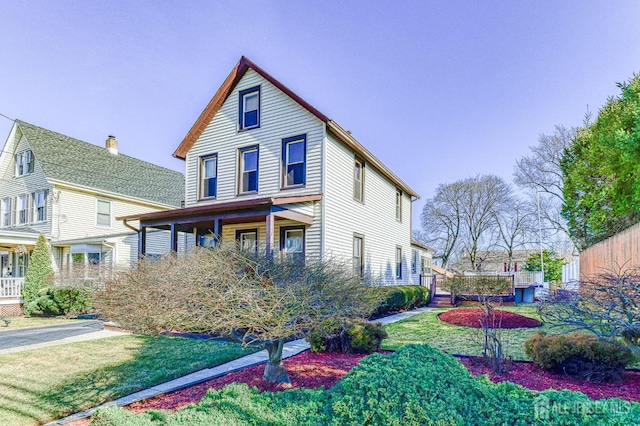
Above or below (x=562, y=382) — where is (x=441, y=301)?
below

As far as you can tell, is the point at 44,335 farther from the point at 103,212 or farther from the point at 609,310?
the point at 609,310

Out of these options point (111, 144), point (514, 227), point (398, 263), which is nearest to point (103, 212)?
point (111, 144)

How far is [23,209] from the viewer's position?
19031mm

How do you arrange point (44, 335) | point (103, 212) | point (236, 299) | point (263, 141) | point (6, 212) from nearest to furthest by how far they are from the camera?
point (236, 299) < point (44, 335) < point (263, 141) < point (103, 212) < point (6, 212)

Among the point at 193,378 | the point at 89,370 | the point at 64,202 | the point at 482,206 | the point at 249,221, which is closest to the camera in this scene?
the point at 193,378

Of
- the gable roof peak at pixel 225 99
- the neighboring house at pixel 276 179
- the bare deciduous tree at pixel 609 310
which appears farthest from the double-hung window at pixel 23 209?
the bare deciduous tree at pixel 609 310

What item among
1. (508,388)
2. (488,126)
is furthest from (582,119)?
(508,388)

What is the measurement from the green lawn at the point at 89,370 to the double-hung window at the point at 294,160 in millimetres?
5833

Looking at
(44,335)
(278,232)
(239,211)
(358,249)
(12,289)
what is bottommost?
(44,335)

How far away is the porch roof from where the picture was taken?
10250mm

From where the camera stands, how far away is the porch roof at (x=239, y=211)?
1025cm

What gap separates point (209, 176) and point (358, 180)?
5.70m

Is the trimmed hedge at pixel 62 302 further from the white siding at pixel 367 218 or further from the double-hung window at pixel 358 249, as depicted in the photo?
the double-hung window at pixel 358 249

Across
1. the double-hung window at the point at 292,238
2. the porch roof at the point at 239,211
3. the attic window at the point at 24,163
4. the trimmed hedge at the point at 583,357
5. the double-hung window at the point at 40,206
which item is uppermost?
the attic window at the point at 24,163
